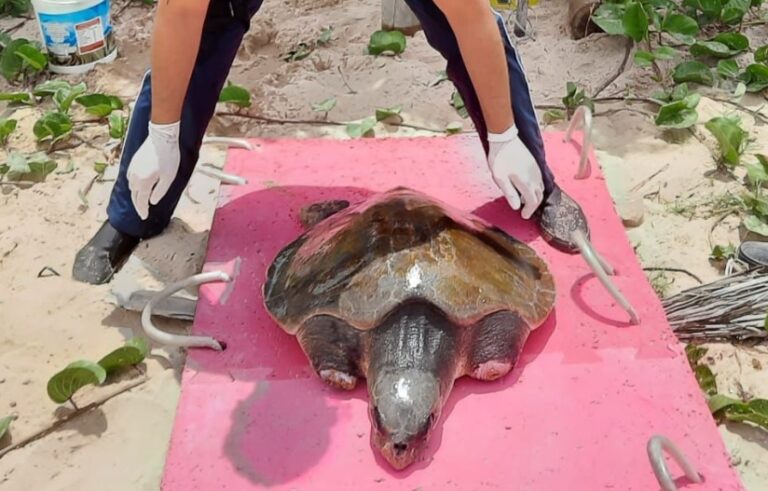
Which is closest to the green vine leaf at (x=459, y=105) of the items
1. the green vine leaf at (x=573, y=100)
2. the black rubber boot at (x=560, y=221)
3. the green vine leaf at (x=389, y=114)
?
the green vine leaf at (x=389, y=114)

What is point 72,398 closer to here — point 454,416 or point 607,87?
point 454,416

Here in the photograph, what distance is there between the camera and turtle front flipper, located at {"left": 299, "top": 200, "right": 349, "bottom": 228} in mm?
2109

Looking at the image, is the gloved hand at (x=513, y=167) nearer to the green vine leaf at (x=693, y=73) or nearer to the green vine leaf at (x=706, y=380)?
the green vine leaf at (x=706, y=380)

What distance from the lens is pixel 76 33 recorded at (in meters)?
2.93

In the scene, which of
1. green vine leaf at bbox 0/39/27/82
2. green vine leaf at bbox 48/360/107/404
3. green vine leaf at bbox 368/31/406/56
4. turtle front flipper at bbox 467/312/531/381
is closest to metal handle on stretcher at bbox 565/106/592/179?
turtle front flipper at bbox 467/312/531/381

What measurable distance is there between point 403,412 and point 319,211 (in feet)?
2.29

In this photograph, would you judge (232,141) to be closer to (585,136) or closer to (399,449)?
(585,136)

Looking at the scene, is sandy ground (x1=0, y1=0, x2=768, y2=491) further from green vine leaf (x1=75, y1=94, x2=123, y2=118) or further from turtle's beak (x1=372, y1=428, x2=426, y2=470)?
turtle's beak (x1=372, y1=428, x2=426, y2=470)

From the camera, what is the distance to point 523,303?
1.77 meters

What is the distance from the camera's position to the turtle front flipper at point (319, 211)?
211 cm

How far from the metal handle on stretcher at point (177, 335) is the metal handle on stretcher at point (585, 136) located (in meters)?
0.91

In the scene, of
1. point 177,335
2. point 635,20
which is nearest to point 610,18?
point 635,20

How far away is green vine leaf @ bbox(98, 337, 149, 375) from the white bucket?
1.41 metres

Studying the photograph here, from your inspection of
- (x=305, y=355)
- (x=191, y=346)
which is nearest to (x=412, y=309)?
(x=305, y=355)
